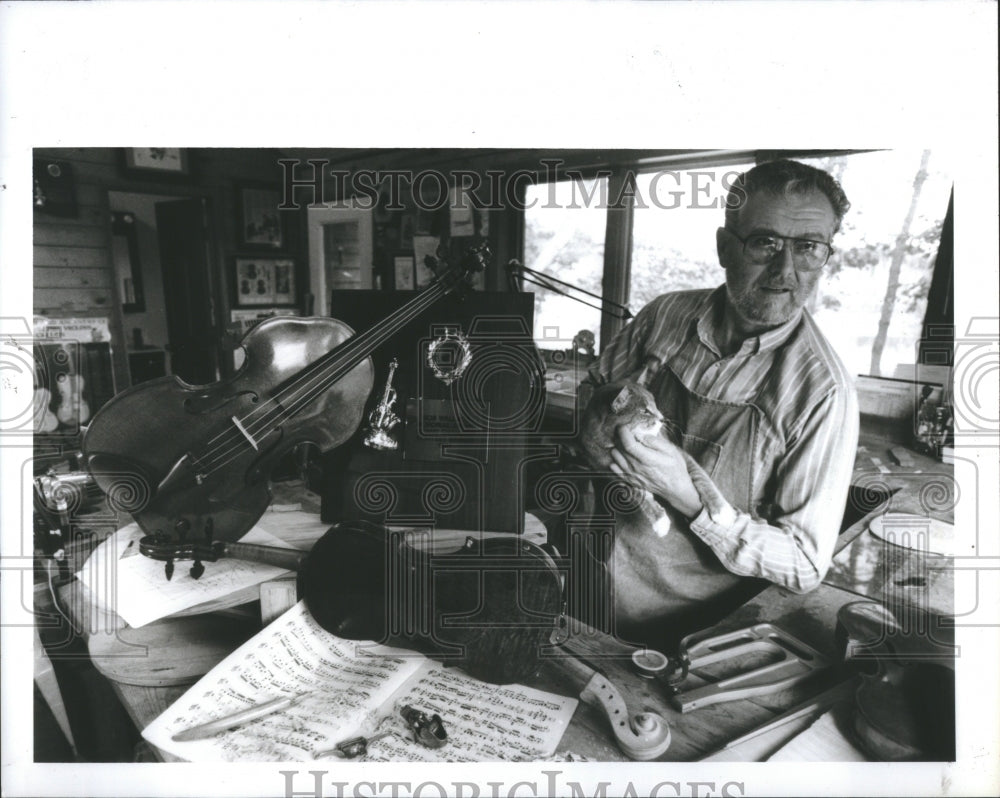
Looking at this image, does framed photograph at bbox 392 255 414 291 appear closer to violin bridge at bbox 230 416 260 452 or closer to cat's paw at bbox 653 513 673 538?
violin bridge at bbox 230 416 260 452

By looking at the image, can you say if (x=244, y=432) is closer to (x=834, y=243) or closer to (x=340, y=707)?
(x=340, y=707)

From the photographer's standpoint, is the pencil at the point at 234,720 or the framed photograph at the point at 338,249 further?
the framed photograph at the point at 338,249

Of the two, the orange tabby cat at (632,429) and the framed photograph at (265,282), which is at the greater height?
the framed photograph at (265,282)

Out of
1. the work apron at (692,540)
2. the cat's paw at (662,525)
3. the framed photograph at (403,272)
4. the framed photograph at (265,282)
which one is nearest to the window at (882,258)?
the work apron at (692,540)

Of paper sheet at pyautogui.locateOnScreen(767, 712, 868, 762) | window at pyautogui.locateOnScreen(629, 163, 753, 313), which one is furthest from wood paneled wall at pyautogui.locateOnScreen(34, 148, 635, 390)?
paper sheet at pyautogui.locateOnScreen(767, 712, 868, 762)

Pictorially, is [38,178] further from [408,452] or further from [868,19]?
[868,19]

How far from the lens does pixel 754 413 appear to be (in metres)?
1.58

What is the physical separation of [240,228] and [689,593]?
1197mm

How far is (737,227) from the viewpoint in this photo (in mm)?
1605

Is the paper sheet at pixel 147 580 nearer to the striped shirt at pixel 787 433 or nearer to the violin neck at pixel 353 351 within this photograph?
the violin neck at pixel 353 351

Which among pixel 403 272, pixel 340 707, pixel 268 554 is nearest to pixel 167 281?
pixel 403 272

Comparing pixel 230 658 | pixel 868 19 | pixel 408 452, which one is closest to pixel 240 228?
pixel 408 452

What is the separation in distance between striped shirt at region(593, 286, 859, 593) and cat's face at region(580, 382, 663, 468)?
96mm

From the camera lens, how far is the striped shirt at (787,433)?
5.16ft
